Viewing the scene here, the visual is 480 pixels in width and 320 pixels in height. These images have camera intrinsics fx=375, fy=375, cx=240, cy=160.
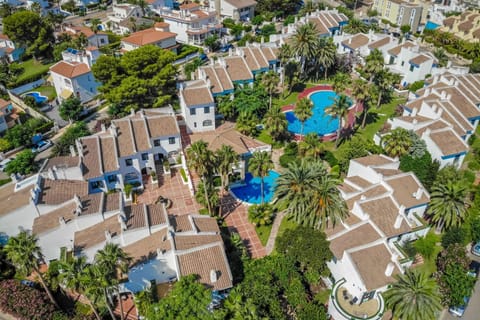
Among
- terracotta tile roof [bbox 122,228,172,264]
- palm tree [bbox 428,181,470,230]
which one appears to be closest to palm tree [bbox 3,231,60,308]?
terracotta tile roof [bbox 122,228,172,264]

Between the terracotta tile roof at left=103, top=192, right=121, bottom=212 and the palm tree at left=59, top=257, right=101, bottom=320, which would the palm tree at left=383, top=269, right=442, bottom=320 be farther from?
the terracotta tile roof at left=103, top=192, right=121, bottom=212

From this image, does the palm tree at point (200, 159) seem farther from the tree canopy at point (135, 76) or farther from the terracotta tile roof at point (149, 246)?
the tree canopy at point (135, 76)

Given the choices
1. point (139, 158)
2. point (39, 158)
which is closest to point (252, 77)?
point (139, 158)

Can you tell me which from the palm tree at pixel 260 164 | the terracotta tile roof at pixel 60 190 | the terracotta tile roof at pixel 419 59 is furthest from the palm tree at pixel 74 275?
the terracotta tile roof at pixel 419 59

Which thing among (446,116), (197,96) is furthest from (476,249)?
(197,96)

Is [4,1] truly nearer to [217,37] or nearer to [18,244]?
[217,37]

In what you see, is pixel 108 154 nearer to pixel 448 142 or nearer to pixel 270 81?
pixel 270 81
